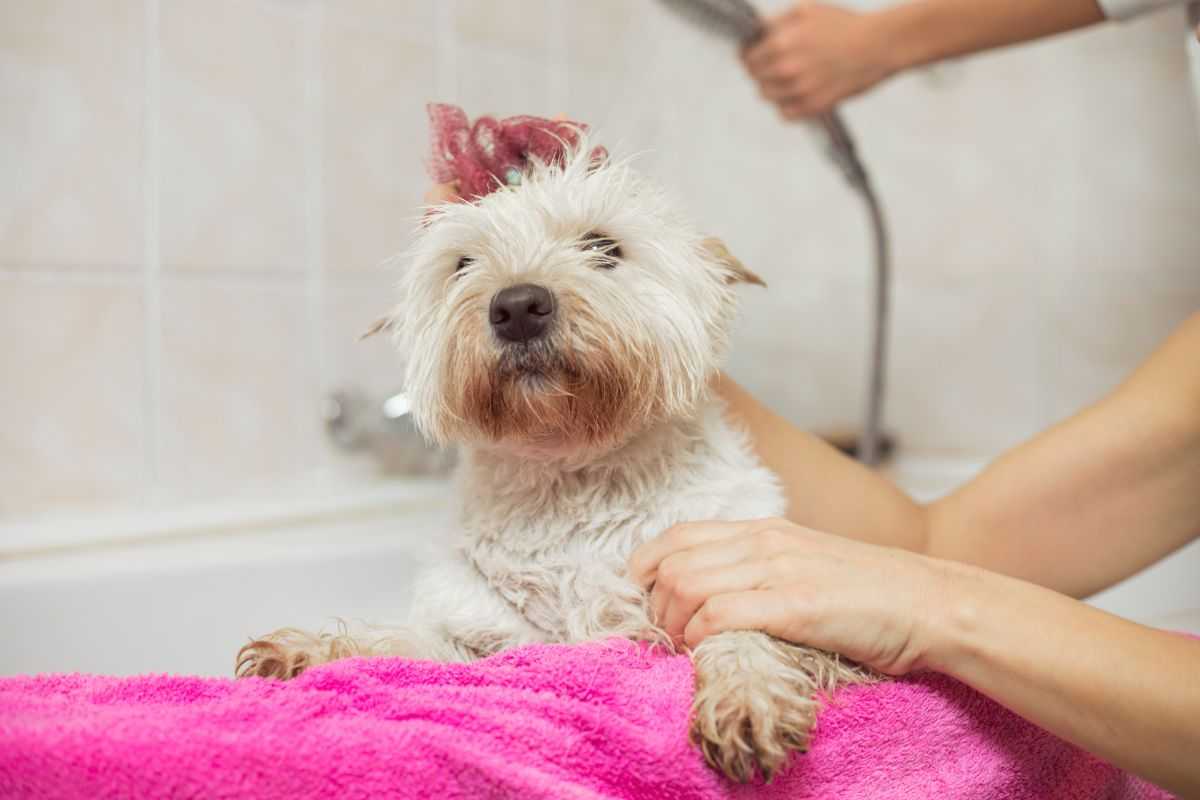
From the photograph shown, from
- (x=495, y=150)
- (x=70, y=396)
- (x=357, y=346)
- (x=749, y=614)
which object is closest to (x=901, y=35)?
(x=495, y=150)

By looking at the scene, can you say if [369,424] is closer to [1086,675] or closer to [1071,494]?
[1071,494]

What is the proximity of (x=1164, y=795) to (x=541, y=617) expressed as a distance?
0.51 metres

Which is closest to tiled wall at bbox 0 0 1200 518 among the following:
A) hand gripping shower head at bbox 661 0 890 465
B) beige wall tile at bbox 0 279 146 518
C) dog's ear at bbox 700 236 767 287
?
beige wall tile at bbox 0 279 146 518

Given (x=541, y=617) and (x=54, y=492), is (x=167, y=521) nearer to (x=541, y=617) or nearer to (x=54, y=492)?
(x=54, y=492)

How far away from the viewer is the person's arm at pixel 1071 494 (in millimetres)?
913

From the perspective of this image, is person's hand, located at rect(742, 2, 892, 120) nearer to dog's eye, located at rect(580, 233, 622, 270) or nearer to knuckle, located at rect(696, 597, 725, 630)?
dog's eye, located at rect(580, 233, 622, 270)

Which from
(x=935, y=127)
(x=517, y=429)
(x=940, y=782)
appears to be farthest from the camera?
(x=935, y=127)

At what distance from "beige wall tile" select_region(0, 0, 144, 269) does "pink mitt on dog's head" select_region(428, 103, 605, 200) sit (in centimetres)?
70

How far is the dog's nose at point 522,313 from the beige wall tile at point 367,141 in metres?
0.81

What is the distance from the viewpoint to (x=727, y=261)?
87cm

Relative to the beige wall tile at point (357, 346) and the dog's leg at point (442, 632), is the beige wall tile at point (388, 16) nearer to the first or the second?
the beige wall tile at point (357, 346)

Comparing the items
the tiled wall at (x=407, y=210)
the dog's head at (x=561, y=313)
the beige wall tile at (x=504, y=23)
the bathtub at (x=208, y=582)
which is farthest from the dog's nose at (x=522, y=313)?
the beige wall tile at (x=504, y=23)

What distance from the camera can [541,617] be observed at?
2.59 feet

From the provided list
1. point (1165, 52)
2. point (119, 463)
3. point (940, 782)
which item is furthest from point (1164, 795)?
point (119, 463)
